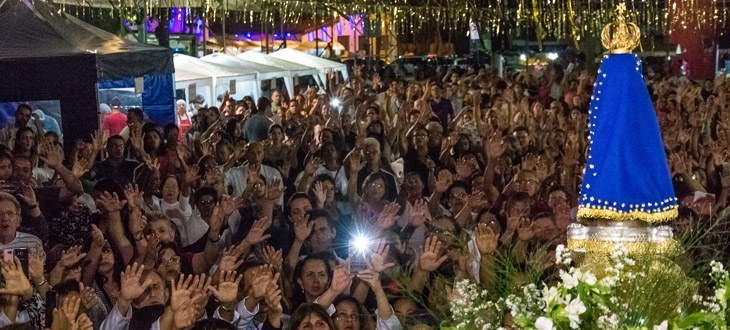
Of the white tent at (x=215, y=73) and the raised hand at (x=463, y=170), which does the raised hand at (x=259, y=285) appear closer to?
the raised hand at (x=463, y=170)

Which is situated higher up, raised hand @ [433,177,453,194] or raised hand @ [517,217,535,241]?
raised hand @ [517,217,535,241]

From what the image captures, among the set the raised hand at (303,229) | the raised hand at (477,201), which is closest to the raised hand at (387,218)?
the raised hand at (303,229)

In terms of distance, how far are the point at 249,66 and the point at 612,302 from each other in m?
13.7

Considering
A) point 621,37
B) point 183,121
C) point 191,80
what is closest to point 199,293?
point 621,37

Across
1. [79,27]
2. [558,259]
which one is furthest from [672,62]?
[558,259]

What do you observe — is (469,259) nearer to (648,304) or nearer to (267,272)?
(267,272)

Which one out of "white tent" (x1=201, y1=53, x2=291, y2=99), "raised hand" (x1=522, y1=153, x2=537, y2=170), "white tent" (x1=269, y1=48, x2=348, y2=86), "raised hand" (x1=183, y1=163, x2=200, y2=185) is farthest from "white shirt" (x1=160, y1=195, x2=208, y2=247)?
"white tent" (x1=269, y1=48, x2=348, y2=86)

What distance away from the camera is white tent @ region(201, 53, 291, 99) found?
52.0ft

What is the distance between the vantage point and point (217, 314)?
5.16 m

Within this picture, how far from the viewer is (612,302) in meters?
2.96

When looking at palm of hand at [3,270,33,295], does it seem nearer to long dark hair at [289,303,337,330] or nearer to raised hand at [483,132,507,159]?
long dark hair at [289,303,337,330]

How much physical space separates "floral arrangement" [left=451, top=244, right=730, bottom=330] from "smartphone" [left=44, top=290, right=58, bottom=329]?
2.46 meters

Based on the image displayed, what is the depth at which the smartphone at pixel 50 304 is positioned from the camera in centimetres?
507

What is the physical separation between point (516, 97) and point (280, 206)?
705 cm
